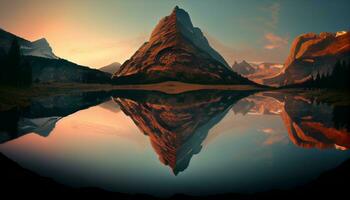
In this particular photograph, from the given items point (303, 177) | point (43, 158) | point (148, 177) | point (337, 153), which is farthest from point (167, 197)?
point (337, 153)

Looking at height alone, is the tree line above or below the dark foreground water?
above

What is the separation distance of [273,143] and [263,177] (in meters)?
19.3

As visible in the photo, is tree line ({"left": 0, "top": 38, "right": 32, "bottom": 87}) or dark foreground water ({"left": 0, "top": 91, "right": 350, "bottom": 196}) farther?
tree line ({"left": 0, "top": 38, "right": 32, "bottom": 87})

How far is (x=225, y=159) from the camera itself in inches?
1320

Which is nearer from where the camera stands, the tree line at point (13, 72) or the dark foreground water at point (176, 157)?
the dark foreground water at point (176, 157)

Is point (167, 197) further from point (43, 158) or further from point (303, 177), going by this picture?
point (43, 158)

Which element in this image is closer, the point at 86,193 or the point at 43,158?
the point at 86,193

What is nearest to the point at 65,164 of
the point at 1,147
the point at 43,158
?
the point at 43,158

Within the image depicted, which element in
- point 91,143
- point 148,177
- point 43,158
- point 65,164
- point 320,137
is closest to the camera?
point 148,177

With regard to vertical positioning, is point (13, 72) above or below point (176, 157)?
above

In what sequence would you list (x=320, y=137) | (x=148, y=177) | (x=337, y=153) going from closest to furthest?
(x=148, y=177)
(x=337, y=153)
(x=320, y=137)

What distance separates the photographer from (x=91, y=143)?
43469mm

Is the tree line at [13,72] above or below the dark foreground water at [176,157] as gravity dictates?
above

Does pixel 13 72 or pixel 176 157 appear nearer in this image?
pixel 176 157
